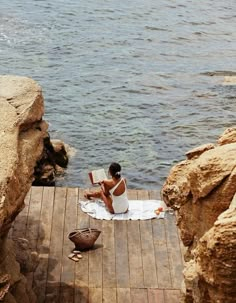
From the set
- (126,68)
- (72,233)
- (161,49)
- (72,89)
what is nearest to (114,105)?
(72,89)

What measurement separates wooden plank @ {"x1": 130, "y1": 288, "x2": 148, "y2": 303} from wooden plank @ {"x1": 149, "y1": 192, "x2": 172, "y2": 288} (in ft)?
1.11

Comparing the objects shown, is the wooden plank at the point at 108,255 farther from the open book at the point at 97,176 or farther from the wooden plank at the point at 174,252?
the open book at the point at 97,176

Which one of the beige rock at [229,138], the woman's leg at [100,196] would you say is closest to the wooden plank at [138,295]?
the woman's leg at [100,196]

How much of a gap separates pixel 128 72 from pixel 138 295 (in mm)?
17813

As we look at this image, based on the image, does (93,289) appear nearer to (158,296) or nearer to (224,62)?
(158,296)

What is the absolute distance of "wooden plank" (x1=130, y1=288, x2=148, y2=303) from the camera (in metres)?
11.6

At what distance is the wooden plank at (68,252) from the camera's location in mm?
11719

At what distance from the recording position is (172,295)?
11.7 m

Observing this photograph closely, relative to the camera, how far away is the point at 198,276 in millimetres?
7488

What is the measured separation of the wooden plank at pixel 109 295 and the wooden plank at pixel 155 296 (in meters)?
0.60

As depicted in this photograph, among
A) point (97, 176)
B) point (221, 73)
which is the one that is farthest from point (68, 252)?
point (221, 73)

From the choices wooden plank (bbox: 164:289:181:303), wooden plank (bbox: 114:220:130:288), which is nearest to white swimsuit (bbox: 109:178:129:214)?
wooden plank (bbox: 114:220:130:288)

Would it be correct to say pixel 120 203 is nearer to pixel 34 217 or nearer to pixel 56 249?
pixel 34 217

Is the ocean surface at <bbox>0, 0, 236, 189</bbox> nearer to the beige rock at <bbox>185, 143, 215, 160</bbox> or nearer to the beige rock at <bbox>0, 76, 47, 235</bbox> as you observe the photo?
the beige rock at <bbox>0, 76, 47, 235</bbox>
